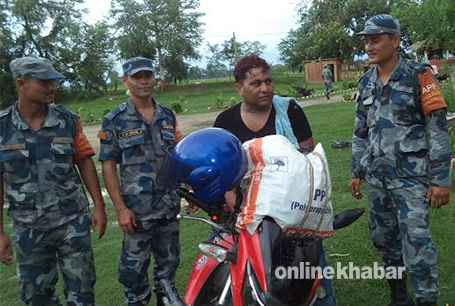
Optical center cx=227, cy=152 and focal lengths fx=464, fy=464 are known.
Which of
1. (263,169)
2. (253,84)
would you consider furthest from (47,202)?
(263,169)

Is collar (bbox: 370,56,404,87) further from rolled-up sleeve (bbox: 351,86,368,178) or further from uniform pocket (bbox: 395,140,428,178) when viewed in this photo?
uniform pocket (bbox: 395,140,428,178)

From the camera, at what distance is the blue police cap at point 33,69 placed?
8.52 ft

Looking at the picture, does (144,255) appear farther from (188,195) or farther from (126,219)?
(188,195)

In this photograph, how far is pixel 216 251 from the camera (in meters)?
1.58

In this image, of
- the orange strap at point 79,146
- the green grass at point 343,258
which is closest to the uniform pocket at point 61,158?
the orange strap at point 79,146

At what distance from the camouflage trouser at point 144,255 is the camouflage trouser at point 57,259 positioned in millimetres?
272

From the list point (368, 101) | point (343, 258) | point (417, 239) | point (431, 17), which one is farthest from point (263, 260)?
point (431, 17)

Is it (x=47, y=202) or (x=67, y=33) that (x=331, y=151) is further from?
(x=67, y=33)

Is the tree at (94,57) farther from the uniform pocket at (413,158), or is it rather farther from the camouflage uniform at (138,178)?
the uniform pocket at (413,158)

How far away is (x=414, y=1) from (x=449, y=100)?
1.63 m

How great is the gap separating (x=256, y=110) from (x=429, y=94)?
0.98 m

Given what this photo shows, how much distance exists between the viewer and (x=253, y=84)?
2432 millimetres

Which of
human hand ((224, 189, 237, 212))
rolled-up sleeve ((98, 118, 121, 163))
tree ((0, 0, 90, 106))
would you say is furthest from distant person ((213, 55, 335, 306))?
tree ((0, 0, 90, 106))

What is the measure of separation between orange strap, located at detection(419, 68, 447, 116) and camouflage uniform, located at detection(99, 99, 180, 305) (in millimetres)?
1582
